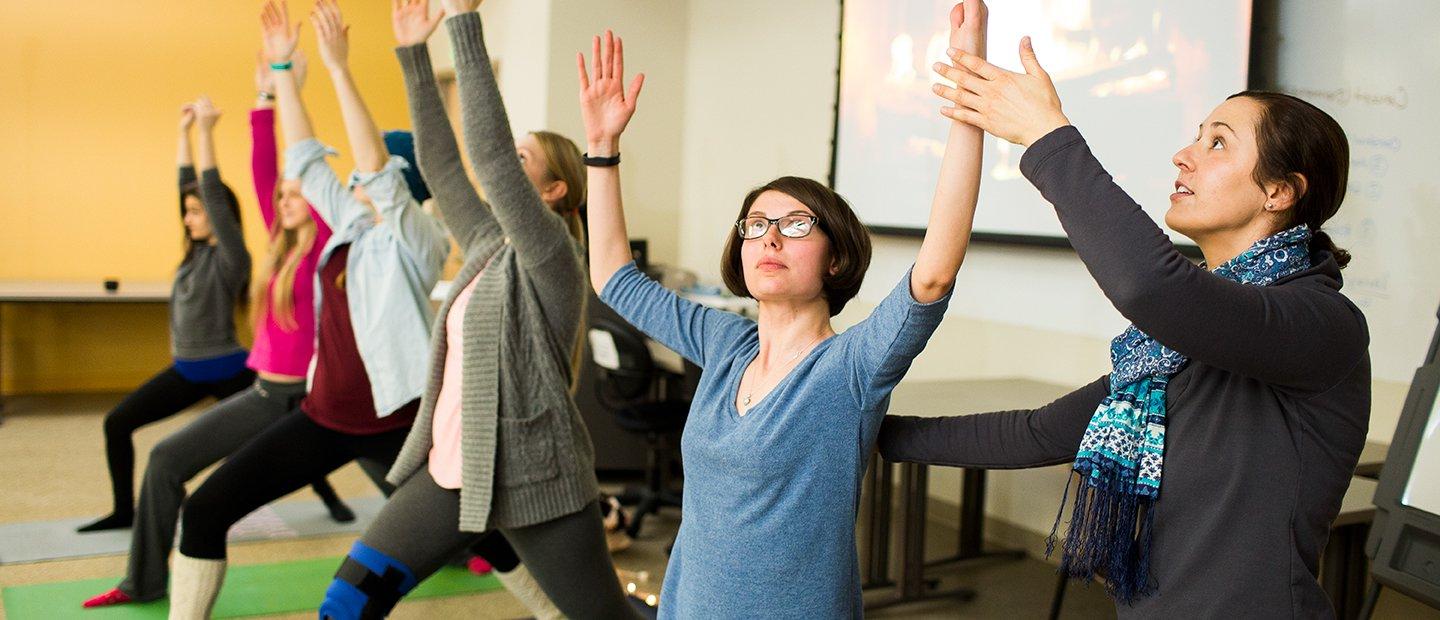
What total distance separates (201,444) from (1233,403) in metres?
2.78

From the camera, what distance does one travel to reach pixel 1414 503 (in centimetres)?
189

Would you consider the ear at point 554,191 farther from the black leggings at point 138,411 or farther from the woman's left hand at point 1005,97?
the black leggings at point 138,411

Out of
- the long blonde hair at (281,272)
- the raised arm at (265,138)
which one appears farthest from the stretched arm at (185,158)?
the long blonde hair at (281,272)

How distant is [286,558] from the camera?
153 inches

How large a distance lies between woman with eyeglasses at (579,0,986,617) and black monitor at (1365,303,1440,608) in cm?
106

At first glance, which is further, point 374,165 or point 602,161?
point 374,165

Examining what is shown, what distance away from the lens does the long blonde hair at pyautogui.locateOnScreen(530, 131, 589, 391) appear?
2314mm

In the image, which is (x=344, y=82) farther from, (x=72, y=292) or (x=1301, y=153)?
(x=72, y=292)

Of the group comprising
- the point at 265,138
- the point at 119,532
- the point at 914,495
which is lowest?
the point at 119,532

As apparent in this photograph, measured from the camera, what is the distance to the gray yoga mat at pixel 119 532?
12.6ft

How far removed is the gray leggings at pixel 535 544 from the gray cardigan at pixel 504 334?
0.05 m

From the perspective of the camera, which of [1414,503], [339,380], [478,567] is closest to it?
[1414,503]

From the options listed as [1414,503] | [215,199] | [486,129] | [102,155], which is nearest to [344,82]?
[486,129]

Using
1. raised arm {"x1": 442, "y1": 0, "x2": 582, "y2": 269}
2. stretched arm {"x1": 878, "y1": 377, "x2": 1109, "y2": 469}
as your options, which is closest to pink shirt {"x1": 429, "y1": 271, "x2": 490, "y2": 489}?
raised arm {"x1": 442, "y1": 0, "x2": 582, "y2": 269}
